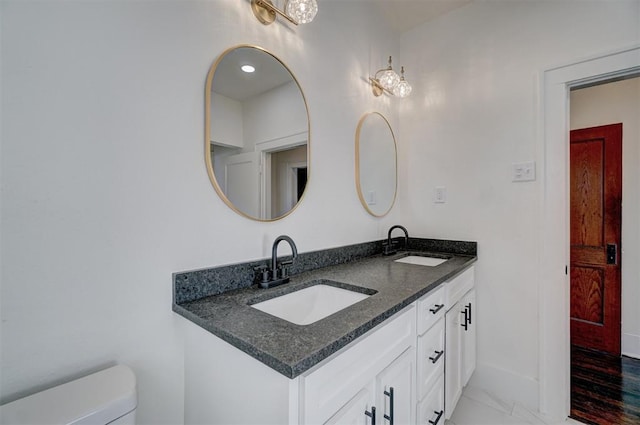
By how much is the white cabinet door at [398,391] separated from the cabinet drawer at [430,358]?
62mm

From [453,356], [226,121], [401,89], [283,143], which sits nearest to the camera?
[226,121]

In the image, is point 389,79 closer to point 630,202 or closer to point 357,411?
point 357,411

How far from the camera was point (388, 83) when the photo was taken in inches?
77.3

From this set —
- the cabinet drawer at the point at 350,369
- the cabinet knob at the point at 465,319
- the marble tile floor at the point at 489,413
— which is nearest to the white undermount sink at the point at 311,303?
the cabinet drawer at the point at 350,369

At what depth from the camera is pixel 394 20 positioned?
2.17 m

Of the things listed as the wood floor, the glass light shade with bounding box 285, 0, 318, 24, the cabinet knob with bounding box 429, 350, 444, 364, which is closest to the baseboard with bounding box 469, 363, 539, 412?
the wood floor

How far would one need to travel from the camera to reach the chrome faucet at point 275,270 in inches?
46.1

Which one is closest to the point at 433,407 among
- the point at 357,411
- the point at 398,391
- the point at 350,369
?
the point at 398,391

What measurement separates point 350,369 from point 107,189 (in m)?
0.88

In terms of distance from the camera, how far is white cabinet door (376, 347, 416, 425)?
92cm

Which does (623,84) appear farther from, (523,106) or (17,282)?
(17,282)

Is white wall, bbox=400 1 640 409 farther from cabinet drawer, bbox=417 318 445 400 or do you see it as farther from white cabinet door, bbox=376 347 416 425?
white cabinet door, bbox=376 347 416 425

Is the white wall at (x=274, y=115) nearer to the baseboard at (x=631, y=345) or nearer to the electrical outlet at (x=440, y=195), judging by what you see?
the electrical outlet at (x=440, y=195)

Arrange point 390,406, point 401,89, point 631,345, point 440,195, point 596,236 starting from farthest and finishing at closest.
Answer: point 596,236 → point 631,345 → point 440,195 → point 401,89 → point 390,406
